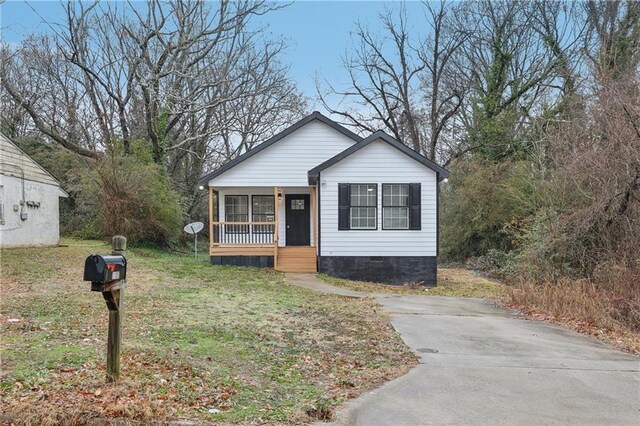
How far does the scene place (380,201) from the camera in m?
15.0

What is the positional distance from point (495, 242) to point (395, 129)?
12272 millimetres

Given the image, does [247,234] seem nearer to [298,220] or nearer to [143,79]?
[298,220]

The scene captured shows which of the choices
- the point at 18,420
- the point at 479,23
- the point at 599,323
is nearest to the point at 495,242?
the point at 599,323

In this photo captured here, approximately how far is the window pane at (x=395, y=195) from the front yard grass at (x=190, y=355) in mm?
5877

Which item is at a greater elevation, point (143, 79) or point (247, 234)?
point (143, 79)

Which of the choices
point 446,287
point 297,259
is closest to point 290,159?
point 297,259

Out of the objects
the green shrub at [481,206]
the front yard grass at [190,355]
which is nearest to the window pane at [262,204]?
the green shrub at [481,206]

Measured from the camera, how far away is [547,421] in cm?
371

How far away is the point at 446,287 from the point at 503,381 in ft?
33.7

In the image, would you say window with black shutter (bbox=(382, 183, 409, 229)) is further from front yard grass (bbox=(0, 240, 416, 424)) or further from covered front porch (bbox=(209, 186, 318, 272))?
front yard grass (bbox=(0, 240, 416, 424))

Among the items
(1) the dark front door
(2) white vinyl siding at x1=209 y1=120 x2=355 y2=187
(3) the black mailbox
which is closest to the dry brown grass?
(3) the black mailbox

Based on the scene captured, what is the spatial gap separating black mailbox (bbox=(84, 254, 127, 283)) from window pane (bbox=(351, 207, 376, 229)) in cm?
1177

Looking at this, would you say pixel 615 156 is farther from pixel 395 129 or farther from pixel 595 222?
pixel 395 129

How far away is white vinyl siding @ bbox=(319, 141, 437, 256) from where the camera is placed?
15.0m
